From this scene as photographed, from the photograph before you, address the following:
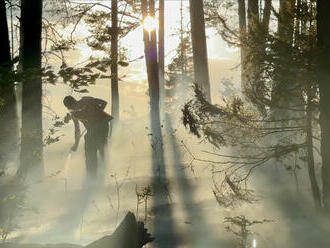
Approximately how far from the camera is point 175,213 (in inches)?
307

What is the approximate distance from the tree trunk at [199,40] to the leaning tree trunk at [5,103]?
9.77 meters

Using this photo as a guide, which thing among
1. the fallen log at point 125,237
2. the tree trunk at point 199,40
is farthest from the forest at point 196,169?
the tree trunk at point 199,40

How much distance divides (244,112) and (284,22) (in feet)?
4.75

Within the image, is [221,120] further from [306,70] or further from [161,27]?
[161,27]

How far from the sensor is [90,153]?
10555 millimetres

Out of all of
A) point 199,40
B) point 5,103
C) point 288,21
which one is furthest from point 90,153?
point 199,40

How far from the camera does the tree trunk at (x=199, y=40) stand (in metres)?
18.3

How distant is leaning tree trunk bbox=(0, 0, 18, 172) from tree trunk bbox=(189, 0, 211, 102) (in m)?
9.77

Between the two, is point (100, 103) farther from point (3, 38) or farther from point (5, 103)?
point (5, 103)

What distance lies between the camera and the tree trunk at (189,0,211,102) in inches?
722

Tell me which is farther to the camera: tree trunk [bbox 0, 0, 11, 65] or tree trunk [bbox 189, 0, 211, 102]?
tree trunk [bbox 189, 0, 211, 102]

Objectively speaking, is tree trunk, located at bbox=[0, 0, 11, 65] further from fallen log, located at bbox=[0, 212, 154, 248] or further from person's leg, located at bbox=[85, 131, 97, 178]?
fallen log, located at bbox=[0, 212, 154, 248]

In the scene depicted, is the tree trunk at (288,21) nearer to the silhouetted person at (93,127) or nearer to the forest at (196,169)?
the forest at (196,169)

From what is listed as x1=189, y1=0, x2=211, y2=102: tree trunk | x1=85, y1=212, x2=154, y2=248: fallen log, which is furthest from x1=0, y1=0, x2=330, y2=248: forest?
x1=189, y1=0, x2=211, y2=102: tree trunk
